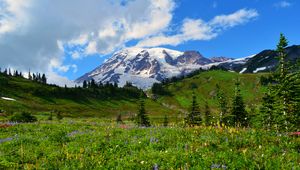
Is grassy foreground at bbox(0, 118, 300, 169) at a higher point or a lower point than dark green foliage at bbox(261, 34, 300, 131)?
lower

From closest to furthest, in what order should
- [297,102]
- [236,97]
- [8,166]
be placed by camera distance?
[8,166], [297,102], [236,97]

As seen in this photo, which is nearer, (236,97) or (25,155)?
(25,155)

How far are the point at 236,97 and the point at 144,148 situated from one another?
4529 cm

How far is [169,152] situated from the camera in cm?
945

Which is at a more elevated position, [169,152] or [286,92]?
[286,92]

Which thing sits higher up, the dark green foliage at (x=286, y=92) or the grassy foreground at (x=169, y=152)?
the dark green foliage at (x=286, y=92)

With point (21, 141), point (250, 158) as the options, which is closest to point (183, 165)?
point (250, 158)

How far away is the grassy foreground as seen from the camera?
8445mm

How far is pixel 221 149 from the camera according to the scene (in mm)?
9992

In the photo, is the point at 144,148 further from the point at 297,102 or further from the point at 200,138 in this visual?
the point at 297,102

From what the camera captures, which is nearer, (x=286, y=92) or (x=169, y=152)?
(x=169, y=152)

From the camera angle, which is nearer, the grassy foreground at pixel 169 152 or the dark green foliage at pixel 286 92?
the grassy foreground at pixel 169 152

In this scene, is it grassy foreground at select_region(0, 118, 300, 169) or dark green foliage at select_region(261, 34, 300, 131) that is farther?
dark green foliage at select_region(261, 34, 300, 131)

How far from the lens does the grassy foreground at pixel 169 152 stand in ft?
27.7
